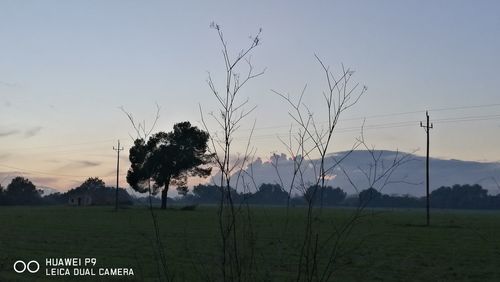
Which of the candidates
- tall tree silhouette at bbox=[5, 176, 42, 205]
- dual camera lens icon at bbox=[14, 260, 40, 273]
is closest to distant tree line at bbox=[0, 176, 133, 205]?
tall tree silhouette at bbox=[5, 176, 42, 205]

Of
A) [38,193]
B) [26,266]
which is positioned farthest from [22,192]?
[26,266]

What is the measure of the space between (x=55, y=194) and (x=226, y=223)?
601ft

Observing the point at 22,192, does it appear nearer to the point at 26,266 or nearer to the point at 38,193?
the point at 38,193

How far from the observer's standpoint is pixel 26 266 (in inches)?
575

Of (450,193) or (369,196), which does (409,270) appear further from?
(450,193)

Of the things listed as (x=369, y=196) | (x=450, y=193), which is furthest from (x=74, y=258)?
(x=450, y=193)

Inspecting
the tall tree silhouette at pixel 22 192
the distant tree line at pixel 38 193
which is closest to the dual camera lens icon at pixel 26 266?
the distant tree line at pixel 38 193

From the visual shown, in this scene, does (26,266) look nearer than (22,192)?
Yes

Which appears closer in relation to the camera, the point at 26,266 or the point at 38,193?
the point at 26,266

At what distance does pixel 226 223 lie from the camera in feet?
10.6

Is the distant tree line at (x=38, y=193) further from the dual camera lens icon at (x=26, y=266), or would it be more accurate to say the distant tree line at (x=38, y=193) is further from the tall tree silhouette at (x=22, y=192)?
the dual camera lens icon at (x=26, y=266)

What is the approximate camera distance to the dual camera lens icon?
13.9 m

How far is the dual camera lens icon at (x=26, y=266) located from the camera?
13852 mm

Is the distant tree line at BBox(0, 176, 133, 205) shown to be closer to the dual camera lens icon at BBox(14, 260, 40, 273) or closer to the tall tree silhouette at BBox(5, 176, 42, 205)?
the tall tree silhouette at BBox(5, 176, 42, 205)
